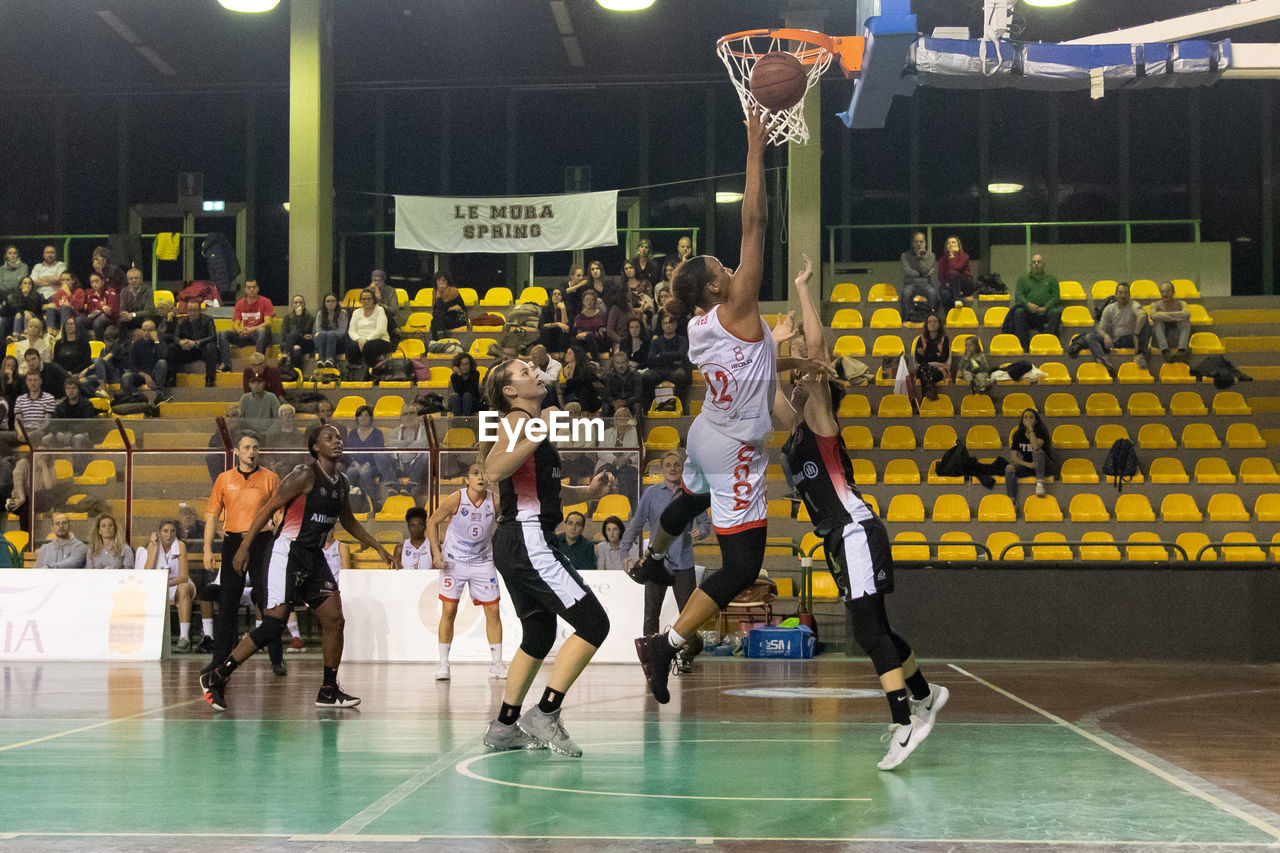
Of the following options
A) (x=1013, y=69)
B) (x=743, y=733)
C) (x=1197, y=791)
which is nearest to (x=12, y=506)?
(x=743, y=733)

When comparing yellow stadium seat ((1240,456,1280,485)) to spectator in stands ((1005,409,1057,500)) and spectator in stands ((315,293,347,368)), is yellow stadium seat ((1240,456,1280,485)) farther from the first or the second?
spectator in stands ((315,293,347,368))

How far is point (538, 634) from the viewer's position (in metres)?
7.01

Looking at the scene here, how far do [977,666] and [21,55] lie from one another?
77.6 feet

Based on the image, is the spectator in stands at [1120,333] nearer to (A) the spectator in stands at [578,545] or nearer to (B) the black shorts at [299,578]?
(A) the spectator in stands at [578,545]

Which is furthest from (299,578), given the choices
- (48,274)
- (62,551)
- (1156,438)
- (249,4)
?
(48,274)

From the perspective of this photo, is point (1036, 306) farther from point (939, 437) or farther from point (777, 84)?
point (777, 84)

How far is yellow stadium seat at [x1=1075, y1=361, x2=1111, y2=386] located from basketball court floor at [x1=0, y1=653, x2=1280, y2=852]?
9354mm

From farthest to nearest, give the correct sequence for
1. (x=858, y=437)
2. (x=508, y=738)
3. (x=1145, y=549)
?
(x=858, y=437) < (x=1145, y=549) < (x=508, y=738)

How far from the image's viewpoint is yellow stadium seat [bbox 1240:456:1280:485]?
17.4 meters

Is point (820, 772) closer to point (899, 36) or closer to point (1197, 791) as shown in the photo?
point (1197, 791)

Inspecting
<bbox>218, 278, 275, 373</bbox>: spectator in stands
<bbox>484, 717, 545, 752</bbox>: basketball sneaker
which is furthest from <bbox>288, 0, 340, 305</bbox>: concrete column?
<bbox>484, 717, 545, 752</bbox>: basketball sneaker

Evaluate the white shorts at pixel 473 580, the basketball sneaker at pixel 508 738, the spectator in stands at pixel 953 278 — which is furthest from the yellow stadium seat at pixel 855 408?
the basketball sneaker at pixel 508 738

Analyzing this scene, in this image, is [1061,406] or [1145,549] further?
[1061,406]

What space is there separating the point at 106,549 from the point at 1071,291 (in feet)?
54.3
